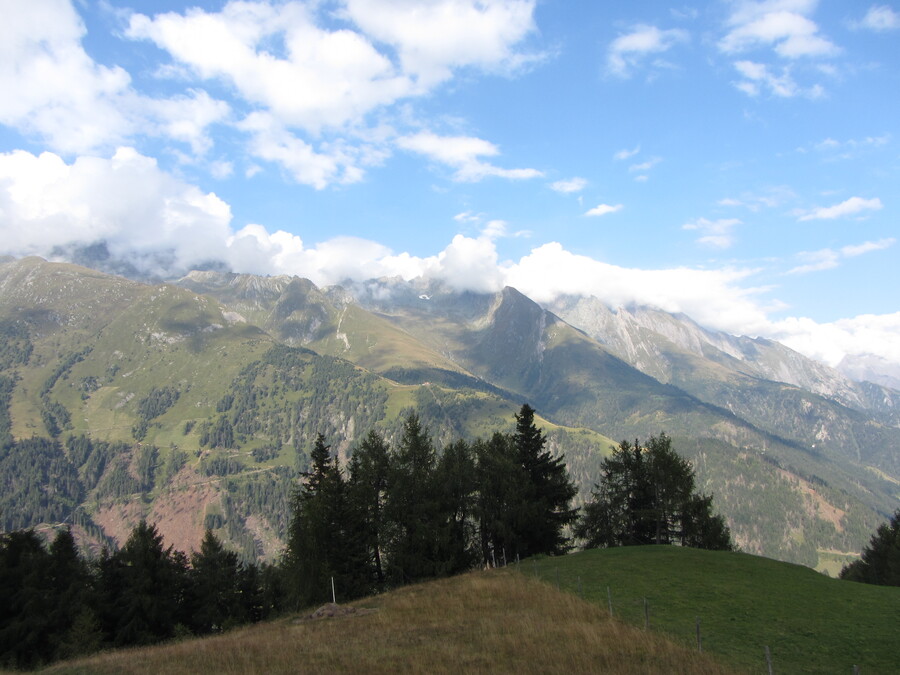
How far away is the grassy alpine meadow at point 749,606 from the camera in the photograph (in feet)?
67.0

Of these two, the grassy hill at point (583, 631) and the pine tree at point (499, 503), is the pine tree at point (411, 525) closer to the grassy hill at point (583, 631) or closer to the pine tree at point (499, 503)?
the pine tree at point (499, 503)

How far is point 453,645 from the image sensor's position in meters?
20.5

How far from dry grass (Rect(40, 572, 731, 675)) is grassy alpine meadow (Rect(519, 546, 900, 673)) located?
242 cm

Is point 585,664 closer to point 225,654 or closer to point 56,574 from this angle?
point 225,654

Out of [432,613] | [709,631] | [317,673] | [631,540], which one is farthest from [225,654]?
[631,540]

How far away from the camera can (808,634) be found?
2302 cm

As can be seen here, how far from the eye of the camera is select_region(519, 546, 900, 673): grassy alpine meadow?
20422mm

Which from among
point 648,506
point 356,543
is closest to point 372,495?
point 356,543

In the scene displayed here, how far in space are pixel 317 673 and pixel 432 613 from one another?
36.1ft

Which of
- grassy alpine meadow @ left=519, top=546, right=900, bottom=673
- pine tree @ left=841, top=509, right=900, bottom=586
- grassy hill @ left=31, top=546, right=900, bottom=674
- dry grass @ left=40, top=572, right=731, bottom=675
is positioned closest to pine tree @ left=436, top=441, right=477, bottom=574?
grassy alpine meadow @ left=519, top=546, right=900, bottom=673

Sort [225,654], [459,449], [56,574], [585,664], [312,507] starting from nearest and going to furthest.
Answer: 1. [585,664]
2. [225,654]
3. [312,507]
4. [56,574]
5. [459,449]

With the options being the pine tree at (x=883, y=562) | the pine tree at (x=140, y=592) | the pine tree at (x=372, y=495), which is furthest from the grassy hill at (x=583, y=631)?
the pine tree at (x=883, y=562)

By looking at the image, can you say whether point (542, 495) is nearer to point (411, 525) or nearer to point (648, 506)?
point (411, 525)

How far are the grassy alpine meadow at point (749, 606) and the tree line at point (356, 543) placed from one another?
10.1 metres
